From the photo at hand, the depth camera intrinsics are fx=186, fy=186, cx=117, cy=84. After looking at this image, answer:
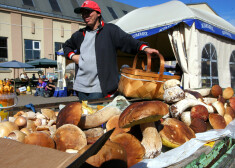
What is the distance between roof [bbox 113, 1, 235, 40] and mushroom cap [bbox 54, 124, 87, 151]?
4425mm

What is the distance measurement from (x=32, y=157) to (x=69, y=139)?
0.33 m

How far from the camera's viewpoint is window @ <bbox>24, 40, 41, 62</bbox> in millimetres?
15317

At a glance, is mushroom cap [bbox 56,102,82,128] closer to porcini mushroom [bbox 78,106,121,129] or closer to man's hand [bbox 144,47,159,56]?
porcini mushroom [bbox 78,106,121,129]

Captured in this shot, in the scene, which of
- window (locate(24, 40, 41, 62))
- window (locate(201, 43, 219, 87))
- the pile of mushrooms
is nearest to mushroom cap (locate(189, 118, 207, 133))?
the pile of mushrooms

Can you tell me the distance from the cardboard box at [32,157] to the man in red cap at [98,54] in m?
1.46

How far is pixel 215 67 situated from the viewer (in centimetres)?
560

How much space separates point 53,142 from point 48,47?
16.6 meters

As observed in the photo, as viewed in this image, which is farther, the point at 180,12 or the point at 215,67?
the point at 215,67

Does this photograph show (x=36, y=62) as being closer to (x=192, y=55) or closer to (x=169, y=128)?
(x=192, y=55)

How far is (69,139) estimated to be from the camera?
3.06 ft

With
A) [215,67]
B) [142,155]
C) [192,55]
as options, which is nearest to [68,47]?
[142,155]

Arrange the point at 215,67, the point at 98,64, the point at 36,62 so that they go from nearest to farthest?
the point at 98,64, the point at 215,67, the point at 36,62

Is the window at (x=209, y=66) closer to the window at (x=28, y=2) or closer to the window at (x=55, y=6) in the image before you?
the window at (x=55, y=6)

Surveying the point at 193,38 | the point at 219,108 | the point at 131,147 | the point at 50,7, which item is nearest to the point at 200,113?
the point at 219,108
